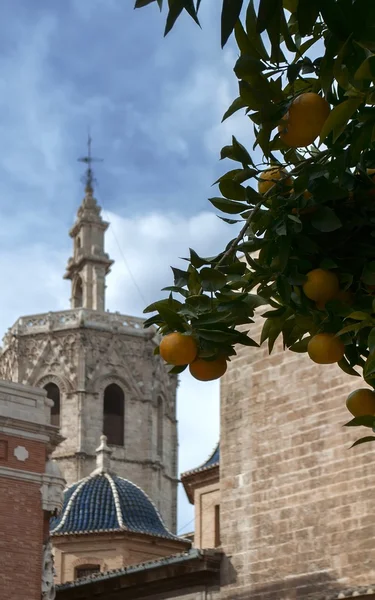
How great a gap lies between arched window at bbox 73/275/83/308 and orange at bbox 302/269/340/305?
60508 millimetres

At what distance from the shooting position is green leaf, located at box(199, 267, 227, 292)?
13.7 ft

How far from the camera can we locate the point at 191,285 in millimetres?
4188

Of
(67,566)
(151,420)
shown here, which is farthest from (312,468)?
(151,420)

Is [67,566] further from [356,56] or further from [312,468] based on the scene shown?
[356,56]

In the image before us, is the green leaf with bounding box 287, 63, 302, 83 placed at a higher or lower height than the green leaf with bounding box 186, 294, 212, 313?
higher

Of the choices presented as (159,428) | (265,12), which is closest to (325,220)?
(265,12)

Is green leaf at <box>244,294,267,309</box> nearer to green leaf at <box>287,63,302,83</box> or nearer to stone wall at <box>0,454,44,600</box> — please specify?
green leaf at <box>287,63,302,83</box>

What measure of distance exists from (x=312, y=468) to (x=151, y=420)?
42.2 metres

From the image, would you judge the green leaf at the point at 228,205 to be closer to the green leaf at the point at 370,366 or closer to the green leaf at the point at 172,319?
the green leaf at the point at 172,319

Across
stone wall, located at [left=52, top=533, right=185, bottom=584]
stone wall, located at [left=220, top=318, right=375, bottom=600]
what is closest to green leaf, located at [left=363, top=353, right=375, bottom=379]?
stone wall, located at [left=220, top=318, right=375, bottom=600]

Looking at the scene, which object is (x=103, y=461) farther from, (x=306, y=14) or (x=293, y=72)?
(x=306, y=14)

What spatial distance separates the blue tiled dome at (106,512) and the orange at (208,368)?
3067 cm

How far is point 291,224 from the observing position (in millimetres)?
4016

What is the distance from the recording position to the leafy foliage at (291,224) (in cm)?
385
